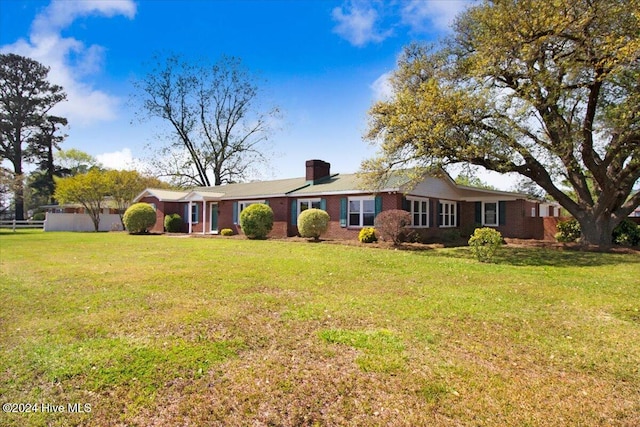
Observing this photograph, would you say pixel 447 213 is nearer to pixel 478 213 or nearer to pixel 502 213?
pixel 478 213

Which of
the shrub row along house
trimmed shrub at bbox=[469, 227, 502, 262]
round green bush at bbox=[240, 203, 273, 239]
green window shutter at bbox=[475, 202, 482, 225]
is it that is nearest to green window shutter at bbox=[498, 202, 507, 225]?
the shrub row along house

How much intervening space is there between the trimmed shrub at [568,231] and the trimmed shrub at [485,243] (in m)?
10.6

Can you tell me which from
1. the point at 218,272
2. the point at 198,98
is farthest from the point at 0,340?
the point at 198,98

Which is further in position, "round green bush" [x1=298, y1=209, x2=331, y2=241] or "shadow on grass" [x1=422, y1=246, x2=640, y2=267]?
"round green bush" [x1=298, y1=209, x2=331, y2=241]

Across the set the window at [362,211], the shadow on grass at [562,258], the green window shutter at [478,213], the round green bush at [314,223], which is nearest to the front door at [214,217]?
the round green bush at [314,223]

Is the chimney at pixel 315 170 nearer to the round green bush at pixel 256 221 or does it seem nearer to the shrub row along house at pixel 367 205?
the shrub row along house at pixel 367 205

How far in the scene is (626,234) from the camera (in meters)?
17.2

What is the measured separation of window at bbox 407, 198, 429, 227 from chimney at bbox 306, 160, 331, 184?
6.43 metres

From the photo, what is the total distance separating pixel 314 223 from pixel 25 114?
131 feet

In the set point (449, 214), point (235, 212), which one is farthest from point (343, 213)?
point (235, 212)

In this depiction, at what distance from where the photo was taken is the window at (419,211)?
64.3ft

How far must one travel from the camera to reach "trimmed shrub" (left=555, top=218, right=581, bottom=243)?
1931 centimetres

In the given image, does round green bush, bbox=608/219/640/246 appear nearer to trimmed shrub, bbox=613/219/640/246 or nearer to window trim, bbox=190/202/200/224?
trimmed shrub, bbox=613/219/640/246

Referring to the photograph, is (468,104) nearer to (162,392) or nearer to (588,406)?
(588,406)
